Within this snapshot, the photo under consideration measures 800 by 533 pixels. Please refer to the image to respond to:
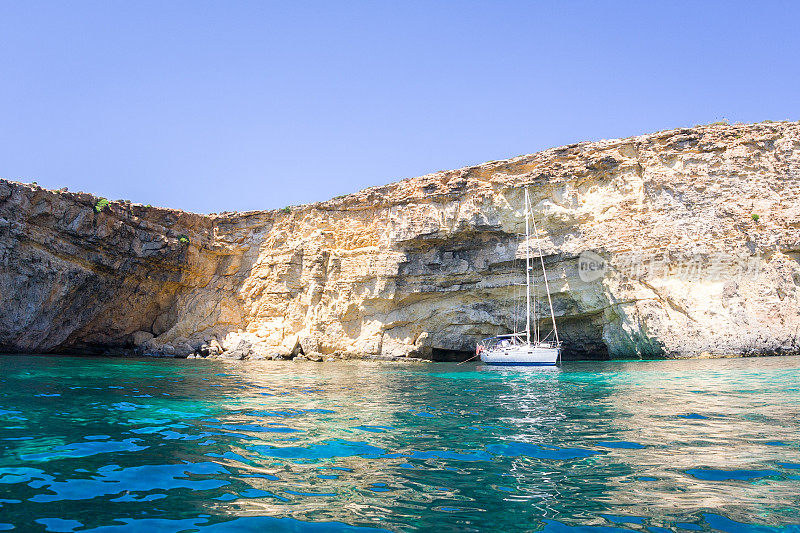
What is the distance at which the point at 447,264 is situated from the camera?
3125 cm

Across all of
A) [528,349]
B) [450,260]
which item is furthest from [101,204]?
[528,349]

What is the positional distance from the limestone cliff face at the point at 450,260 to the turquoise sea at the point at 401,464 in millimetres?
17016

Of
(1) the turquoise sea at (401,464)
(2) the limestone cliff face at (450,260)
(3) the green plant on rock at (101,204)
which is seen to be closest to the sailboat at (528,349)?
(2) the limestone cliff face at (450,260)

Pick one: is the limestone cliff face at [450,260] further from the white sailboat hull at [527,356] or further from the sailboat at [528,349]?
the white sailboat hull at [527,356]

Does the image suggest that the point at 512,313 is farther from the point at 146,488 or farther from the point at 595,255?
the point at 146,488

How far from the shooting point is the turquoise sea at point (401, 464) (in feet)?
12.4

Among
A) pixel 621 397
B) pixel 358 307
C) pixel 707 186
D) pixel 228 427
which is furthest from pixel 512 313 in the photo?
pixel 228 427

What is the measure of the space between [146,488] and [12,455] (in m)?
2.23

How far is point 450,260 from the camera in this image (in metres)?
31.2

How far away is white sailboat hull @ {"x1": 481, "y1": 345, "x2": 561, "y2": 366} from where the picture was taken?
79.1ft

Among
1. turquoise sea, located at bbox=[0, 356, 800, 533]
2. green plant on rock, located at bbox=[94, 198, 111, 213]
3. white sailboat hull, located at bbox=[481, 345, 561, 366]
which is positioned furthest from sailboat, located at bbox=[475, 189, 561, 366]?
green plant on rock, located at bbox=[94, 198, 111, 213]

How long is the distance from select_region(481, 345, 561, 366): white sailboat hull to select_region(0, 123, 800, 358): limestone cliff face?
18.4 ft

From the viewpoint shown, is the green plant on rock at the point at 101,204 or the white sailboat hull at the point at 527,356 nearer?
the white sailboat hull at the point at 527,356

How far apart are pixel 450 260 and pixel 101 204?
21747 millimetres
